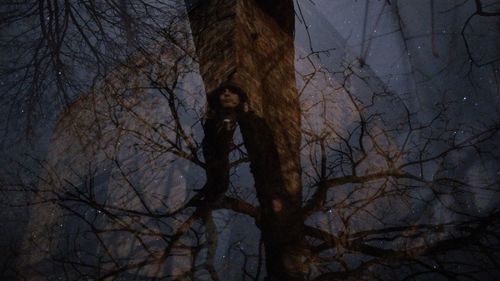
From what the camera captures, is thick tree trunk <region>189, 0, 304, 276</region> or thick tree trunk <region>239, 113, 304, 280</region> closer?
thick tree trunk <region>189, 0, 304, 276</region>

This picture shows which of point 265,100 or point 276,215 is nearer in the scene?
point 276,215

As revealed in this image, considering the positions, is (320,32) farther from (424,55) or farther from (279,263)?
(279,263)

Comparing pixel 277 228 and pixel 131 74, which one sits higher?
pixel 131 74

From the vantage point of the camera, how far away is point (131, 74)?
688cm

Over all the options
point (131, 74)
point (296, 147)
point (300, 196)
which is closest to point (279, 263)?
point (300, 196)

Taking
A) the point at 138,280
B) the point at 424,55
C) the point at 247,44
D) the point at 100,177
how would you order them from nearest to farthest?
the point at 247,44
the point at 138,280
the point at 424,55
the point at 100,177

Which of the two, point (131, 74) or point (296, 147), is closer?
point (296, 147)

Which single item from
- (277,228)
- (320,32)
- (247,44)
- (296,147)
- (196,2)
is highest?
(320,32)

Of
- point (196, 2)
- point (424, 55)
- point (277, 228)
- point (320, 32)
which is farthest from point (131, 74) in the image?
point (424, 55)

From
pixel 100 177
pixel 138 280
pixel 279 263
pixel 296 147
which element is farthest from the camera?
pixel 100 177

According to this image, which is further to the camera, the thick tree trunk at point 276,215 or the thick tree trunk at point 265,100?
the thick tree trunk at point 276,215

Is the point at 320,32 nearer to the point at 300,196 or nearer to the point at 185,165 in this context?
the point at 185,165

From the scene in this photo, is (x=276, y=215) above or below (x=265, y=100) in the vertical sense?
below

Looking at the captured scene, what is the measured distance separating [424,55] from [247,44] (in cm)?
1030
